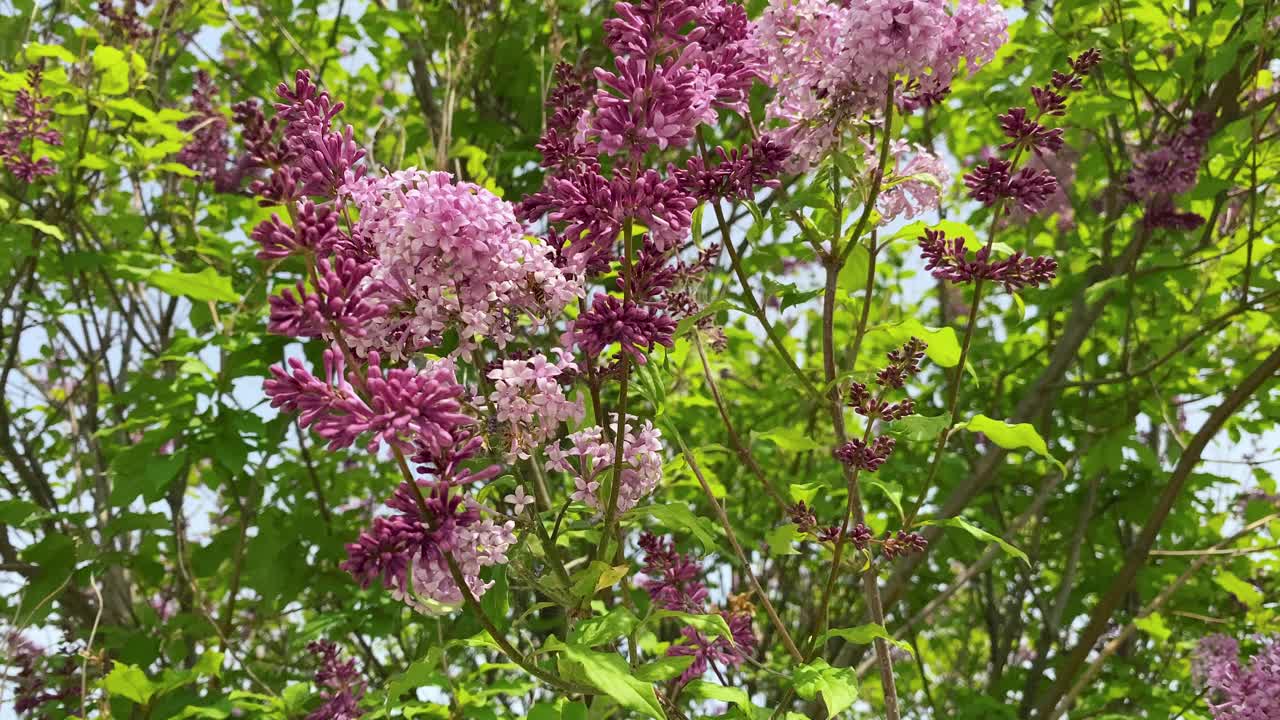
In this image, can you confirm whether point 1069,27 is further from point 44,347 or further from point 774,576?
point 44,347

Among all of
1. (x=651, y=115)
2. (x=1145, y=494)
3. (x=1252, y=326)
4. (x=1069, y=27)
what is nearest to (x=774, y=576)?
(x=1145, y=494)

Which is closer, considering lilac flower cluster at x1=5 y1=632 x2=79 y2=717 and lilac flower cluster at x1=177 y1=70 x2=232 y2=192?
lilac flower cluster at x1=5 y1=632 x2=79 y2=717

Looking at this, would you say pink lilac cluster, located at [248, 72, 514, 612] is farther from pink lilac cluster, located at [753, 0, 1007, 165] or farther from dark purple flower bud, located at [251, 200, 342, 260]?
pink lilac cluster, located at [753, 0, 1007, 165]

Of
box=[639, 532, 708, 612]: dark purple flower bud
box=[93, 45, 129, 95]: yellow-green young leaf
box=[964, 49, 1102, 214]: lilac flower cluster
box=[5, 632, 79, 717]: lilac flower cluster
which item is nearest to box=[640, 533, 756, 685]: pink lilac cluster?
box=[639, 532, 708, 612]: dark purple flower bud

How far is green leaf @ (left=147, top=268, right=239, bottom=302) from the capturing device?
3295mm

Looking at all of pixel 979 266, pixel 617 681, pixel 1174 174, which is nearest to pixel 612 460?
pixel 617 681

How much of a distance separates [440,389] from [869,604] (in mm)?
1268

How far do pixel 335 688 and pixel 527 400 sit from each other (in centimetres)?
210

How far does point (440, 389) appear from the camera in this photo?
1.44m

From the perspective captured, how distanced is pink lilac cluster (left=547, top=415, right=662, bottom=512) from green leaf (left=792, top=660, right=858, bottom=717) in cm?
45

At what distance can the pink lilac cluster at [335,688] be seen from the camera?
3.01m

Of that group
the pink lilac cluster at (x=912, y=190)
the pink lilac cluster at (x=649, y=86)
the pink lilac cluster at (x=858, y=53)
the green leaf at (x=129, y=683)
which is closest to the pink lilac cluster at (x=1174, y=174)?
the pink lilac cluster at (x=912, y=190)

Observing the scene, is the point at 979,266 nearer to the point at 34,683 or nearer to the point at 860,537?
the point at 860,537

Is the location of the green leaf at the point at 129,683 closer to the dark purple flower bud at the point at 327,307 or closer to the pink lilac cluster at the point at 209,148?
the dark purple flower bud at the point at 327,307
